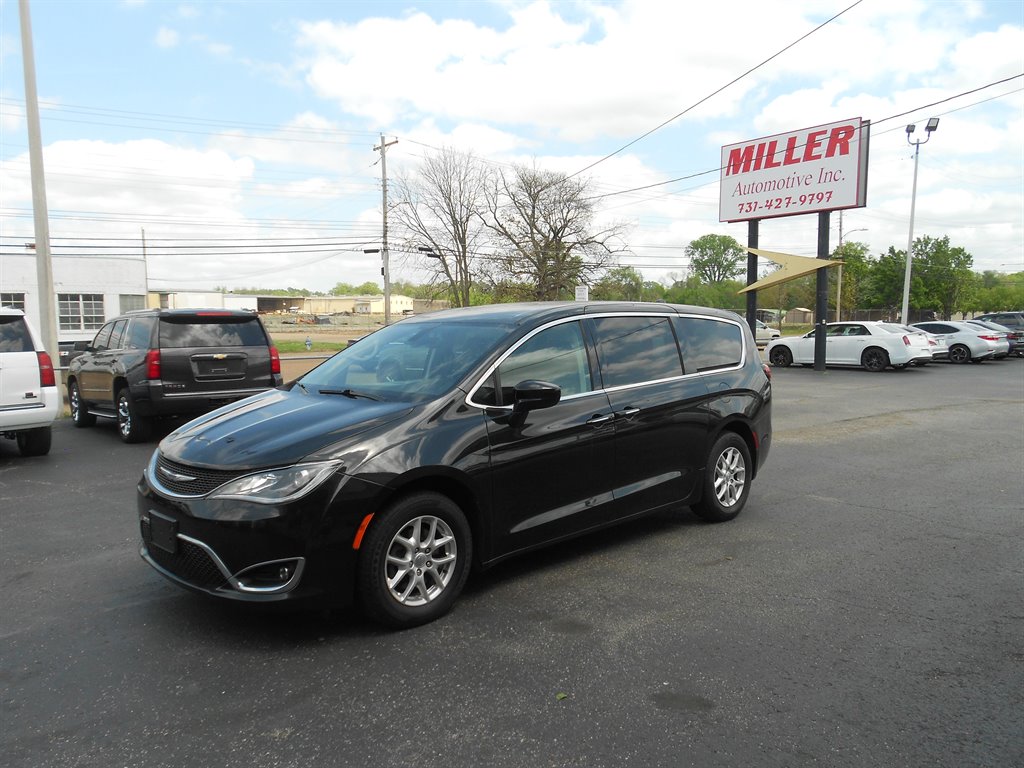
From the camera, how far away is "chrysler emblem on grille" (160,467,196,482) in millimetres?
3809

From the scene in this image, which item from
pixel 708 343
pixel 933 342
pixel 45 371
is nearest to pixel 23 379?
pixel 45 371

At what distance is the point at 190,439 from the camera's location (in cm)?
416

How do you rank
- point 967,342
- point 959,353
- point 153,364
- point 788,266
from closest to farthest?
point 153,364 → point 788,266 → point 967,342 → point 959,353

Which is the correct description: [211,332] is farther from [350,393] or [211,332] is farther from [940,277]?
[940,277]

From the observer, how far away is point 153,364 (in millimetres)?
9234

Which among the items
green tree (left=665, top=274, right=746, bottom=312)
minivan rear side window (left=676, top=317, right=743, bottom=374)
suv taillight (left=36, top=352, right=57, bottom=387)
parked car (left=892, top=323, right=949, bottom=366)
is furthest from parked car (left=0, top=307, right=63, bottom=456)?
green tree (left=665, top=274, right=746, bottom=312)

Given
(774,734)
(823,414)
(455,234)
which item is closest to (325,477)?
(774,734)

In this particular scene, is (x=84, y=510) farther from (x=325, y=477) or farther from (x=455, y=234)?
(x=455, y=234)

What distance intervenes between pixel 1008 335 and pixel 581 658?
30.6 m

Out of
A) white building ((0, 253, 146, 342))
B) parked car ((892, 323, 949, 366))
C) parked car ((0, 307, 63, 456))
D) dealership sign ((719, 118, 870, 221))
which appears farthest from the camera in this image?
white building ((0, 253, 146, 342))

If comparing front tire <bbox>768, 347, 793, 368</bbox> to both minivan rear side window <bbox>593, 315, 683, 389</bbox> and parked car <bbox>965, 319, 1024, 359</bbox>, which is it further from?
minivan rear side window <bbox>593, 315, 683, 389</bbox>

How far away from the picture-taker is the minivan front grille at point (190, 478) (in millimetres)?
3684

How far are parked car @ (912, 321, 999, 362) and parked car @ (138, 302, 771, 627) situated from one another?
25.0m

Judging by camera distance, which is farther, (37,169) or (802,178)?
(802,178)
